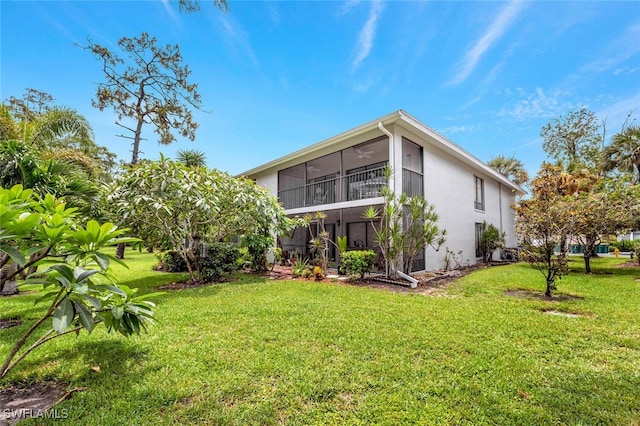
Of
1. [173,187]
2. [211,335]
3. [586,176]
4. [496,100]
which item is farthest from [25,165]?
[586,176]

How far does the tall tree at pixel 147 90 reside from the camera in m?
16.4

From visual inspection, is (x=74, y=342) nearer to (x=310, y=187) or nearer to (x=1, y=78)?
(x=1, y=78)

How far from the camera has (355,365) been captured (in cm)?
340

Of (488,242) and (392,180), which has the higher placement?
(392,180)

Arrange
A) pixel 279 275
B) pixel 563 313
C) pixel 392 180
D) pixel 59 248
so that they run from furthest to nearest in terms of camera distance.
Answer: pixel 279 275
pixel 392 180
pixel 563 313
pixel 59 248

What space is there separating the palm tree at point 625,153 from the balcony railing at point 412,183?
12303 millimetres

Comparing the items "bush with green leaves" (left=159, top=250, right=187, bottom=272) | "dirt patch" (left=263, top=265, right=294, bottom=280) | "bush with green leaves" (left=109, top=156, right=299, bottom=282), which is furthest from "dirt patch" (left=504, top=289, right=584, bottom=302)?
"bush with green leaves" (left=159, top=250, right=187, bottom=272)

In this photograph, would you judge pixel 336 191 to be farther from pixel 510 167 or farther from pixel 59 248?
pixel 510 167

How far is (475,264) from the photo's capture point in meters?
14.6

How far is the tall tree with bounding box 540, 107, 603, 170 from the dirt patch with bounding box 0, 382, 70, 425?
1187 inches

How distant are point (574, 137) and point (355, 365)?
3104 cm

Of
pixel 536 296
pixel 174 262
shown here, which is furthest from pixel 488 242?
pixel 174 262

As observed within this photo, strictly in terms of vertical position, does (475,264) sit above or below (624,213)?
below

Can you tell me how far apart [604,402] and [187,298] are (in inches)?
290
